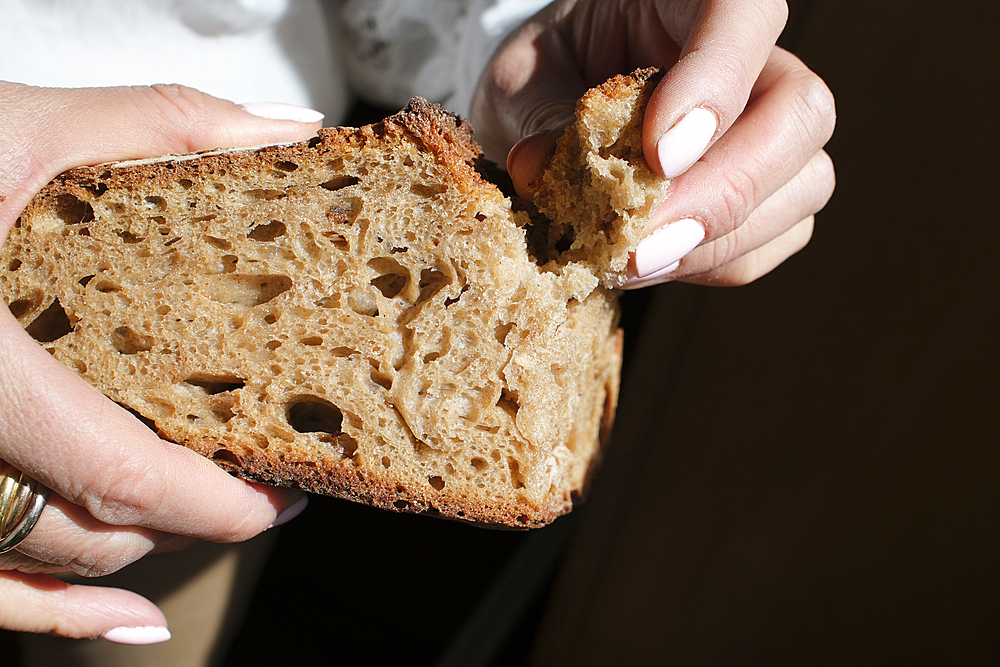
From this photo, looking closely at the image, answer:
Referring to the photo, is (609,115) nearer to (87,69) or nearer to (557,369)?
(557,369)

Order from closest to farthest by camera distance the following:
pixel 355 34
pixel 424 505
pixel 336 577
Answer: pixel 424 505, pixel 355 34, pixel 336 577

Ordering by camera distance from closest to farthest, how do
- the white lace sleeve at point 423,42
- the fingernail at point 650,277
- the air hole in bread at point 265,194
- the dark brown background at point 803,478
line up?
the air hole in bread at point 265,194 < the fingernail at point 650,277 < the dark brown background at point 803,478 < the white lace sleeve at point 423,42

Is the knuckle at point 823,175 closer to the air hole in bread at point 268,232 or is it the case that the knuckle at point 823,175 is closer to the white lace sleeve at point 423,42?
the white lace sleeve at point 423,42

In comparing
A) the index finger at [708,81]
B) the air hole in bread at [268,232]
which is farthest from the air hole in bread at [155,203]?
the index finger at [708,81]

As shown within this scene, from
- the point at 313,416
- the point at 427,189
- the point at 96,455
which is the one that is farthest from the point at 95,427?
the point at 427,189

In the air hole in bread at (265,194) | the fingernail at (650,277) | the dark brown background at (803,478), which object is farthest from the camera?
the dark brown background at (803,478)

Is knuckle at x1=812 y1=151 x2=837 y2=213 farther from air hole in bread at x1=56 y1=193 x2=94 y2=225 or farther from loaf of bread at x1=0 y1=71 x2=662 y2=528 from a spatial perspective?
air hole in bread at x1=56 y1=193 x2=94 y2=225

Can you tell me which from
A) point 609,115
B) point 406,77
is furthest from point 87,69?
point 609,115
